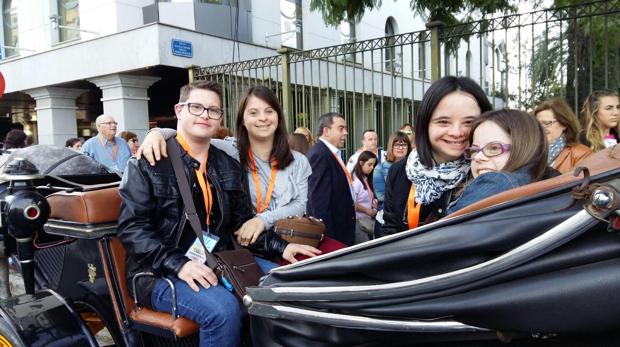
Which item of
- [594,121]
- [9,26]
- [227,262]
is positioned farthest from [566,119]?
[9,26]

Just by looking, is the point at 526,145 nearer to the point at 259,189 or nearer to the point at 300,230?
the point at 300,230

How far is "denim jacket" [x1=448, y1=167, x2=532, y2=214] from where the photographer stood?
1537mm

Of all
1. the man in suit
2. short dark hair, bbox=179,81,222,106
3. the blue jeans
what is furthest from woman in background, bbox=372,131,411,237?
the blue jeans

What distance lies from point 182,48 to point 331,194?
19.2 ft

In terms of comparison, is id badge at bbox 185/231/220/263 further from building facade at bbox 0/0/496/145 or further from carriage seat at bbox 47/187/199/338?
building facade at bbox 0/0/496/145

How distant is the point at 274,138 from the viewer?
2.97m

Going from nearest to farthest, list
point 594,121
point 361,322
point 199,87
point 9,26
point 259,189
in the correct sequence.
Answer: point 361,322 → point 199,87 → point 259,189 → point 594,121 → point 9,26

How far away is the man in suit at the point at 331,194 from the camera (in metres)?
4.11

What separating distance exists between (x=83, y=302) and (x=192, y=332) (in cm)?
93

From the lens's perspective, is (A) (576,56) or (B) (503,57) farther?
(B) (503,57)

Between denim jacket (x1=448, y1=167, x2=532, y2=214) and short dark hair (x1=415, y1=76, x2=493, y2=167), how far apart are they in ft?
1.87

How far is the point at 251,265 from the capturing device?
2135 millimetres

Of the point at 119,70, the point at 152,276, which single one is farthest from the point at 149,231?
the point at 119,70

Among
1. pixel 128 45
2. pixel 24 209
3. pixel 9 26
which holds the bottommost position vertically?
pixel 24 209
